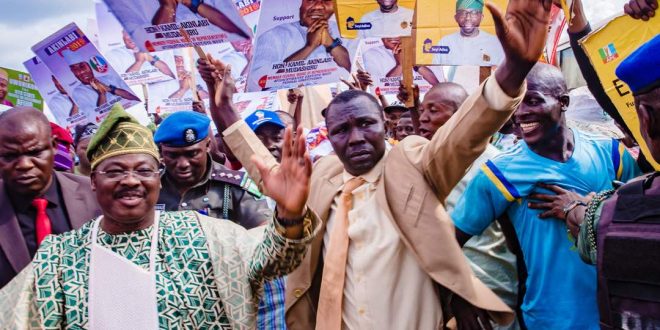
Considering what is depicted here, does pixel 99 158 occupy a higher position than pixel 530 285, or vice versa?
pixel 99 158

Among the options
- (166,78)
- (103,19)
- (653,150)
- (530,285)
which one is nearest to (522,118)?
(530,285)

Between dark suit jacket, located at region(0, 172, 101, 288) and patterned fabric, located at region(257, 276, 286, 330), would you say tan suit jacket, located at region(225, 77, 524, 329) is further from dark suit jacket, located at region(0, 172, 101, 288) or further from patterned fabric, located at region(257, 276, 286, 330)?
dark suit jacket, located at region(0, 172, 101, 288)

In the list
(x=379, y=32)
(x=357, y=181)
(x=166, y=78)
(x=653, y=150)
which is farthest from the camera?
(x=166, y=78)

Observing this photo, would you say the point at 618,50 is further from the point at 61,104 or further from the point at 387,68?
the point at 61,104

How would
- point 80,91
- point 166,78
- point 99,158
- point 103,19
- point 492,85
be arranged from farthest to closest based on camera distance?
point 103,19 < point 166,78 < point 80,91 < point 99,158 < point 492,85

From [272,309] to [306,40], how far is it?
2671 mm

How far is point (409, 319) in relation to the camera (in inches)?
103

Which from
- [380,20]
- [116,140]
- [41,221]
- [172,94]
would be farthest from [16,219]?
[172,94]

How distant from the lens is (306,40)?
5.34 metres

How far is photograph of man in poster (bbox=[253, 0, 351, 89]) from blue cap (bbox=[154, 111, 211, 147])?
148cm

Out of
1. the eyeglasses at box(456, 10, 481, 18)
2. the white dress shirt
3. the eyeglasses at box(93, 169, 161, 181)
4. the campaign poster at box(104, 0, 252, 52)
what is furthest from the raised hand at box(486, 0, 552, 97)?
the eyeglasses at box(456, 10, 481, 18)

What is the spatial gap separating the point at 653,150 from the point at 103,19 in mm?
8533

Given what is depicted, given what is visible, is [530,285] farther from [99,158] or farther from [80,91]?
[80,91]

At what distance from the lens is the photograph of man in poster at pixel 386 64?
7098mm
